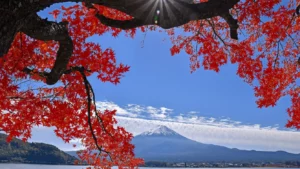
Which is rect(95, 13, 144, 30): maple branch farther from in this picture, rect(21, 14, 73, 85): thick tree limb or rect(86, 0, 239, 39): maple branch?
rect(21, 14, 73, 85): thick tree limb

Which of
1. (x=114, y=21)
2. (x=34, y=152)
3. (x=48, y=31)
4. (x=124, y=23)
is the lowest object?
(x=48, y=31)

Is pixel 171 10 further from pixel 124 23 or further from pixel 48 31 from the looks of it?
pixel 48 31

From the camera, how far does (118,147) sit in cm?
1255

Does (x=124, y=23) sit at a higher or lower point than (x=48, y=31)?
higher

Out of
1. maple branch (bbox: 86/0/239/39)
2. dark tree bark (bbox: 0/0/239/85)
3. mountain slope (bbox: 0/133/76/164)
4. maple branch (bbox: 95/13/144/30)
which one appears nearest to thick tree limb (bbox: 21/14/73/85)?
dark tree bark (bbox: 0/0/239/85)

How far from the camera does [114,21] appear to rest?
7238 millimetres

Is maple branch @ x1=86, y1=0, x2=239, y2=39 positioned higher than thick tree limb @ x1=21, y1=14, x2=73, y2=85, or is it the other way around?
maple branch @ x1=86, y1=0, x2=239, y2=39

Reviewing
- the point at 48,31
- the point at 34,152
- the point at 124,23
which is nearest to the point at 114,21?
→ the point at 124,23

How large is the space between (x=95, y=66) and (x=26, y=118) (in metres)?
3.17

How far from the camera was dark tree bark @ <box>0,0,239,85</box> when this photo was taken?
214 inches

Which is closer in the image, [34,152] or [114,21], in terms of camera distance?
[114,21]

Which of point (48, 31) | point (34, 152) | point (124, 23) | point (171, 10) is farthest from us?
point (34, 152)

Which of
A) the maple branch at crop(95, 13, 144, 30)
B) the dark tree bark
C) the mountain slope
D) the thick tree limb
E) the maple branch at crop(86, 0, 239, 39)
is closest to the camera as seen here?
the dark tree bark

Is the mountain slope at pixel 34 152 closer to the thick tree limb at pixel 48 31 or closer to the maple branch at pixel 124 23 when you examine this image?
the thick tree limb at pixel 48 31
